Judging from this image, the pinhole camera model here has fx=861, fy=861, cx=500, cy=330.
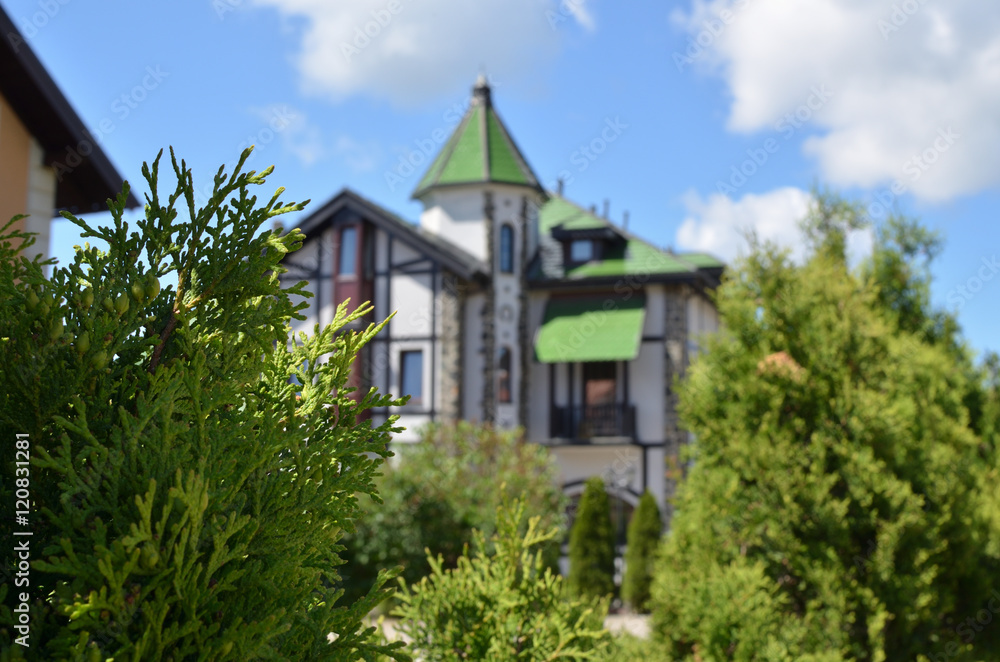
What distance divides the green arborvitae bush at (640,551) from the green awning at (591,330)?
4.15 metres

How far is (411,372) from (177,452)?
2190 centimetres

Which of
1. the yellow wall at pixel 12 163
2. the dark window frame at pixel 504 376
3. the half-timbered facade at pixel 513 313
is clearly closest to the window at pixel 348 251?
the half-timbered facade at pixel 513 313

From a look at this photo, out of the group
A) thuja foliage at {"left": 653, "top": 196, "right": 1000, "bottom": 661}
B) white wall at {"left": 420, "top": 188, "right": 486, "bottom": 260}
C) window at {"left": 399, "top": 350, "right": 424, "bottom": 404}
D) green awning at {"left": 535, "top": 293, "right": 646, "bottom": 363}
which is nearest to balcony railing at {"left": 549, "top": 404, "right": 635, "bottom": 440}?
green awning at {"left": 535, "top": 293, "right": 646, "bottom": 363}

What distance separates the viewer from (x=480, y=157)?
995 inches

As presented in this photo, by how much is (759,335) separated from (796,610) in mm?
2529

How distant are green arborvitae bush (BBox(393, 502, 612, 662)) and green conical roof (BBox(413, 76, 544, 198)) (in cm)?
2040

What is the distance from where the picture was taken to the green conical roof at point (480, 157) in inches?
985

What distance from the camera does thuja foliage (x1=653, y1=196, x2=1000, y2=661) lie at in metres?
7.22

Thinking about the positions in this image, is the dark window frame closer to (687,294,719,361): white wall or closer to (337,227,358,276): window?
(337,227,358,276): window

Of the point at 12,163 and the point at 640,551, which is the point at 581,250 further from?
the point at 12,163

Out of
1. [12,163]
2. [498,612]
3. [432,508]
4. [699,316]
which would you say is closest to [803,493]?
[498,612]

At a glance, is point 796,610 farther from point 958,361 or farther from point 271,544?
point 958,361

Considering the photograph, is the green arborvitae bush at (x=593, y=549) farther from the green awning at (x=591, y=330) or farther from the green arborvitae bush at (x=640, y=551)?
the green awning at (x=591, y=330)

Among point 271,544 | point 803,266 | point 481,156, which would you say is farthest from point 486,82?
point 271,544
